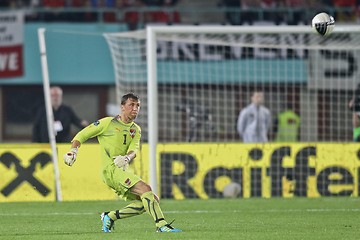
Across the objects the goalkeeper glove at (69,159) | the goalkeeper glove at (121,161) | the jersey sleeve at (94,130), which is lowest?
the goalkeeper glove at (121,161)

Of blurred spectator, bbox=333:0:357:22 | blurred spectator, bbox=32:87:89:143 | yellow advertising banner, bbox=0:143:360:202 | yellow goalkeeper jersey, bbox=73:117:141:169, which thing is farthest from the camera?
blurred spectator, bbox=333:0:357:22

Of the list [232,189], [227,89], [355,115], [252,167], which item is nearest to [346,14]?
[227,89]

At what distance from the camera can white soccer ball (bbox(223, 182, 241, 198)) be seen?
21.0m

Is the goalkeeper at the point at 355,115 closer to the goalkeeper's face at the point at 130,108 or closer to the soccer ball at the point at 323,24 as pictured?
the soccer ball at the point at 323,24

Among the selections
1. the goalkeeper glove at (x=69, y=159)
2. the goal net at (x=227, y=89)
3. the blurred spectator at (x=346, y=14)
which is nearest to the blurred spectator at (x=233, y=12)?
the goal net at (x=227, y=89)

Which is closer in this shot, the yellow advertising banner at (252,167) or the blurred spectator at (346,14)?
the yellow advertising banner at (252,167)

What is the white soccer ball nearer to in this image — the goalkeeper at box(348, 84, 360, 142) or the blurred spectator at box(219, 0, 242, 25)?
the goalkeeper at box(348, 84, 360, 142)

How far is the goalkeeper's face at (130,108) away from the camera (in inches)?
563

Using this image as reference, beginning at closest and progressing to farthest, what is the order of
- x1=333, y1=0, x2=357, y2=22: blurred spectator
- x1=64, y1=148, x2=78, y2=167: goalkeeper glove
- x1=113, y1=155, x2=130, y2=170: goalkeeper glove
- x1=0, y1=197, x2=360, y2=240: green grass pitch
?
x1=64, y1=148, x2=78, y2=167: goalkeeper glove, x1=0, y1=197, x2=360, y2=240: green grass pitch, x1=113, y1=155, x2=130, y2=170: goalkeeper glove, x1=333, y1=0, x2=357, y2=22: blurred spectator

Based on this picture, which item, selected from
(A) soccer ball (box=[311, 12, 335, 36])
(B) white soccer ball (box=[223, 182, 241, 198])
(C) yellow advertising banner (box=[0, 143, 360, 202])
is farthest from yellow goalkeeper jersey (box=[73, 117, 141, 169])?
(B) white soccer ball (box=[223, 182, 241, 198])

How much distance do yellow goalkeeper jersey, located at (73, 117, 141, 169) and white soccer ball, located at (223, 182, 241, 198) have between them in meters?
6.62

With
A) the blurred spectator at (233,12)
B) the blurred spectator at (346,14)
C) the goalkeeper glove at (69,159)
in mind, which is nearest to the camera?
the goalkeeper glove at (69,159)

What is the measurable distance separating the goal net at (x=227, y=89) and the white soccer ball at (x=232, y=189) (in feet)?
0.24

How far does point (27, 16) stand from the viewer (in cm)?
2911
